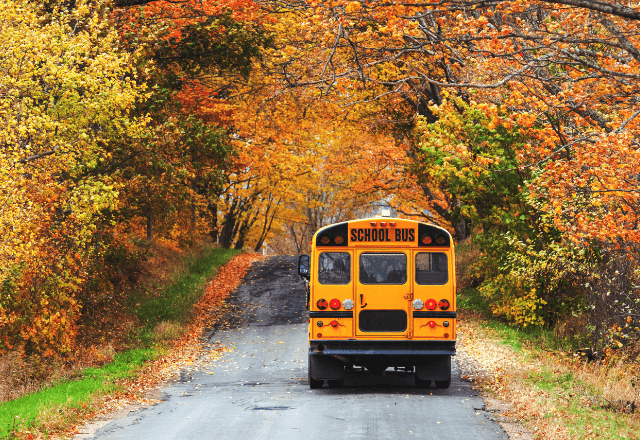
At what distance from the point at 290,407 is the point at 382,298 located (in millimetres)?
2381

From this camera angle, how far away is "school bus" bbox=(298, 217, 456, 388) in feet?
36.4

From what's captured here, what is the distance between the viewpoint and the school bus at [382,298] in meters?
11.1

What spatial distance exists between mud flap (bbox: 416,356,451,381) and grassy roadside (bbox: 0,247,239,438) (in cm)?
513

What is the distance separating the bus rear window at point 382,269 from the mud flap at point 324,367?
1.43 metres

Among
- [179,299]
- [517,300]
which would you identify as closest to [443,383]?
[517,300]

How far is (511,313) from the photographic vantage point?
17438mm

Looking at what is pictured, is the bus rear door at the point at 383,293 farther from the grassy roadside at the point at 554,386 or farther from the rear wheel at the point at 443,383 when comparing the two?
the grassy roadside at the point at 554,386

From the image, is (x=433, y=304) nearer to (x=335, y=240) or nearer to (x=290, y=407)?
(x=335, y=240)

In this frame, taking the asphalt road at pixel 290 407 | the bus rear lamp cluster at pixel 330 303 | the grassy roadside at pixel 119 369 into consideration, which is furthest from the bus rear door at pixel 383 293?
the grassy roadside at pixel 119 369

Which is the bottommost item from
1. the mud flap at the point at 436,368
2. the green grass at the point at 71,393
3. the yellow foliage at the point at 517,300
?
the green grass at the point at 71,393

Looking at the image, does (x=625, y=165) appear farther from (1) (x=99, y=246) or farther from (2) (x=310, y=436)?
(1) (x=99, y=246)

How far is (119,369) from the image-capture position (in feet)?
44.5

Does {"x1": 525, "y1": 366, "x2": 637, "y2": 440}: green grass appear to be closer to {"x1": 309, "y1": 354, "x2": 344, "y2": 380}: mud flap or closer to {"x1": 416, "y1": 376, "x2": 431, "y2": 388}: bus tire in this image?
{"x1": 416, "y1": 376, "x2": 431, "y2": 388}: bus tire

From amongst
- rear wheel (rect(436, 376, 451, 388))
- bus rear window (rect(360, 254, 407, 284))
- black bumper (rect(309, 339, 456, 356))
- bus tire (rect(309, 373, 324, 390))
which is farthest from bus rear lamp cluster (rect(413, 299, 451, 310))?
bus tire (rect(309, 373, 324, 390))
